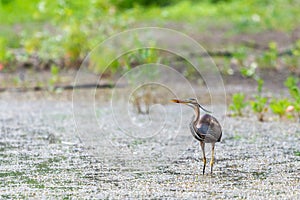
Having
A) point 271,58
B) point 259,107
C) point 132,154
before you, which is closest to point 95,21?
point 271,58

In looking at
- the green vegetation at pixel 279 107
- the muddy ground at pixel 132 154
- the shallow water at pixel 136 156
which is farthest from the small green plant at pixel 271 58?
the green vegetation at pixel 279 107

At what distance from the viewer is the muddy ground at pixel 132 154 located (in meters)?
5.29

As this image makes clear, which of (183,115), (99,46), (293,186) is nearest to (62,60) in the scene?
(99,46)

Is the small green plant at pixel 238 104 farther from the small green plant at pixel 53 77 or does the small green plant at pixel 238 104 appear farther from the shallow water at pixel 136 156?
the small green plant at pixel 53 77

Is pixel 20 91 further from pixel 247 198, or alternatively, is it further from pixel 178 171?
pixel 247 198

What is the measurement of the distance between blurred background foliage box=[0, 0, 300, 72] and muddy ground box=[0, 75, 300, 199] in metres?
1.28

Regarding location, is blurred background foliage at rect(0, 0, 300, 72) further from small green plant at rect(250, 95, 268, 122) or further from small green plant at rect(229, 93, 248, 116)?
small green plant at rect(250, 95, 268, 122)

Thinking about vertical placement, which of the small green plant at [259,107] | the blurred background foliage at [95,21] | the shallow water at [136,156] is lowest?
the shallow water at [136,156]

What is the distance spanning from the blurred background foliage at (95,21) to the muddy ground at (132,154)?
1.28 m

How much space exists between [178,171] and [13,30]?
7.98 m

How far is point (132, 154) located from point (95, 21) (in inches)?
204

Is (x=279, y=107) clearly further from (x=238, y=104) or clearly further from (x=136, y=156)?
(x=136, y=156)

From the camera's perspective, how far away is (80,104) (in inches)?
369

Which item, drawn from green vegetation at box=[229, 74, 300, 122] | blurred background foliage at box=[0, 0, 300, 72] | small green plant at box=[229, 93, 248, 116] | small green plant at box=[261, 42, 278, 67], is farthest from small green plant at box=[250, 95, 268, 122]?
small green plant at box=[261, 42, 278, 67]
